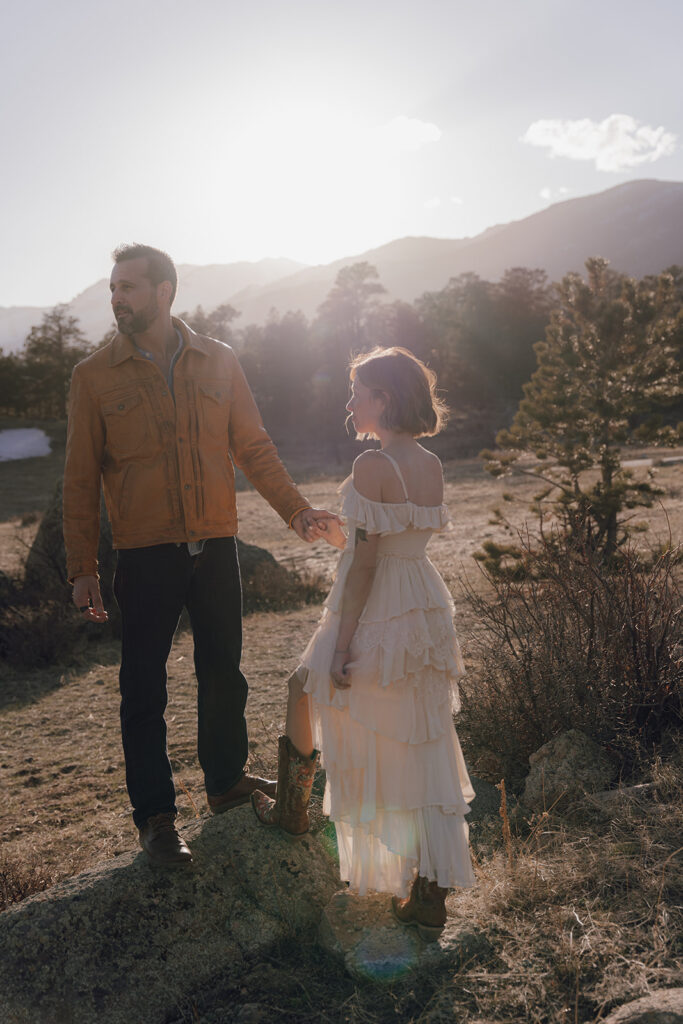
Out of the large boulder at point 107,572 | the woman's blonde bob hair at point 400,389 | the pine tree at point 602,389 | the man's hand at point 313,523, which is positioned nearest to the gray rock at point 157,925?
the man's hand at point 313,523

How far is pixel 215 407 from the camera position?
9.34 ft

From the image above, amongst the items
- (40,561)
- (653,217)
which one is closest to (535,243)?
(653,217)

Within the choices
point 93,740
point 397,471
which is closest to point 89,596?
point 397,471

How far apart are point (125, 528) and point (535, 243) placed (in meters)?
212

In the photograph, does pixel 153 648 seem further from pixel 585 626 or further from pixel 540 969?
pixel 585 626

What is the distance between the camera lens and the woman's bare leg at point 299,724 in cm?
245

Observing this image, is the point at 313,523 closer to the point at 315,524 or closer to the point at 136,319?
the point at 315,524

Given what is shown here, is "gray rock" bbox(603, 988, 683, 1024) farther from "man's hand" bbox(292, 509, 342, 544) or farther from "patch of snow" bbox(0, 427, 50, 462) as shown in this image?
"patch of snow" bbox(0, 427, 50, 462)

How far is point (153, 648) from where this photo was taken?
263 centimetres

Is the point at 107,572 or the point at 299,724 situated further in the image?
the point at 107,572

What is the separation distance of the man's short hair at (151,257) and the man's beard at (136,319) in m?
0.09

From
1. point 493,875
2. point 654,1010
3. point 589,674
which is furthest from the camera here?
point 589,674

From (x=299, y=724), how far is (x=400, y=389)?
1.13 metres

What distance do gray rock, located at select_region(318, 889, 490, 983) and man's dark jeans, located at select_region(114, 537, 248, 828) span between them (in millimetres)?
654
